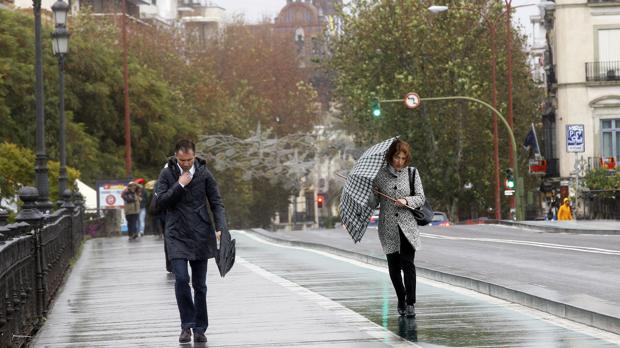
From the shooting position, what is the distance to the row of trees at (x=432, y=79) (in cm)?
Answer: 8031

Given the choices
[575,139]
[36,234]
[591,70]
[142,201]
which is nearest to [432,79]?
[591,70]

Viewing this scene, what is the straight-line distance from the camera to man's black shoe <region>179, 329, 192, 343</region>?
1397 cm

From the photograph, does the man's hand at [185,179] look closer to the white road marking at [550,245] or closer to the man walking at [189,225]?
the man walking at [189,225]

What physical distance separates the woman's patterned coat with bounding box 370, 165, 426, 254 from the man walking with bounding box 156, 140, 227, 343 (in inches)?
84.3

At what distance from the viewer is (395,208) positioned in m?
15.8

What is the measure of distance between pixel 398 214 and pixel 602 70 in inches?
2549

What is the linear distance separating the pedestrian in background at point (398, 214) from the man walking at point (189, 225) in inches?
84.4

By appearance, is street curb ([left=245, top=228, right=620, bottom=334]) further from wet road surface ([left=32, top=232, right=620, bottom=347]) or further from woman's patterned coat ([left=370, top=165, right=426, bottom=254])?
woman's patterned coat ([left=370, top=165, right=426, bottom=254])

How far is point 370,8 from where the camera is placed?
84.2 meters

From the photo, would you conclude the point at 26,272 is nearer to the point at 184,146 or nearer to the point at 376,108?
the point at 184,146

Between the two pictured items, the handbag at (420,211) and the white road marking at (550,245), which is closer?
the handbag at (420,211)

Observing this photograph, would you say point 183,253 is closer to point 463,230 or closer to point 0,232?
point 0,232

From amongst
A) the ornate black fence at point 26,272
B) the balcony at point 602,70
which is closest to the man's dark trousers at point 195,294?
the ornate black fence at point 26,272

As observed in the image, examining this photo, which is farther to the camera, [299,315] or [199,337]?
[299,315]
